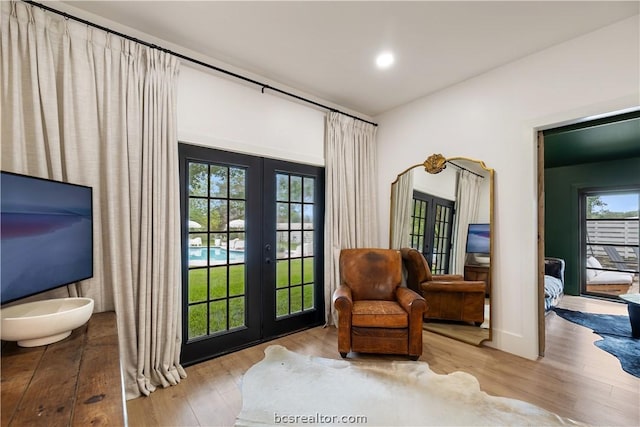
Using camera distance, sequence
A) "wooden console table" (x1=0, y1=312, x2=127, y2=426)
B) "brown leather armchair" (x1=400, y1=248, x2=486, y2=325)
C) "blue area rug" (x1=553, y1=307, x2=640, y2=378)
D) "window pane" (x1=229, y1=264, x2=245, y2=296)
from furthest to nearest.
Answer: "brown leather armchair" (x1=400, y1=248, x2=486, y2=325)
"window pane" (x1=229, y1=264, x2=245, y2=296)
"blue area rug" (x1=553, y1=307, x2=640, y2=378)
"wooden console table" (x1=0, y1=312, x2=127, y2=426)

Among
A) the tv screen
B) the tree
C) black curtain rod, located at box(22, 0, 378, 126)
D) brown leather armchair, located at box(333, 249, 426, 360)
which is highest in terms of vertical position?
black curtain rod, located at box(22, 0, 378, 126)

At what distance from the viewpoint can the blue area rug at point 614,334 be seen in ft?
8.19

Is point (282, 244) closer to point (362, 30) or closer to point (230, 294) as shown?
point (230, 294)

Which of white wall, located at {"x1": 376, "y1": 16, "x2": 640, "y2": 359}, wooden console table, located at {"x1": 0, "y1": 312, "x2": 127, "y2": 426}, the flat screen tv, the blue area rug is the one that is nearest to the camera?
wooden console table, located at {"x1": 0, "y1": 312, "x2": 127, "y2": 426}

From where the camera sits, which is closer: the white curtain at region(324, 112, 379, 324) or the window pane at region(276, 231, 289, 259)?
the window pane at region(276, 231, 289, 259)

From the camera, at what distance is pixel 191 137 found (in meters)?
2.47

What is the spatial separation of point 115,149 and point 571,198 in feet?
22.9

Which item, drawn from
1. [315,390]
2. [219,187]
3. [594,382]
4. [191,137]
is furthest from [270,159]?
[594,382]

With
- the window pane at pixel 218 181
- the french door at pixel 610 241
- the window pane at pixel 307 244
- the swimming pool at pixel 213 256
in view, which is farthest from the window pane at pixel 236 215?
the french door at pixel 610 241

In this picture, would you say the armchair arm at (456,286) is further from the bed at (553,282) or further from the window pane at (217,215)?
the window pane at (217,215)

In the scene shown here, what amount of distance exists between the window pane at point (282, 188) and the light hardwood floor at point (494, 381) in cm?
156

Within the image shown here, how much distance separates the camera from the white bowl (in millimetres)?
1239

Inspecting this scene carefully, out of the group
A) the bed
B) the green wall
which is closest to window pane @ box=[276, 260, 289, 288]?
the bed
